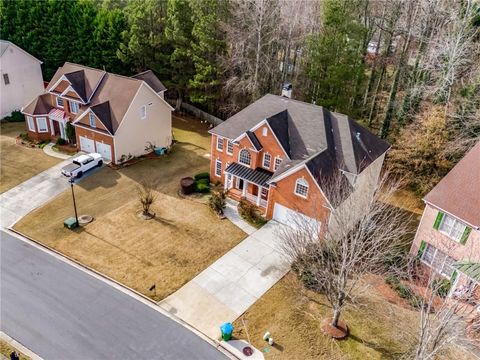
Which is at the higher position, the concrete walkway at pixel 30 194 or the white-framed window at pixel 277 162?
the white-framed window at pixel 277 162

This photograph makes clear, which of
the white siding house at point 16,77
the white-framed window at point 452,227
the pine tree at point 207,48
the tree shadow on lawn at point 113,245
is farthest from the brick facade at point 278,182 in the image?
the white siding house at point 16,77

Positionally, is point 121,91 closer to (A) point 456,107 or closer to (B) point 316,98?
(B) point 316,98

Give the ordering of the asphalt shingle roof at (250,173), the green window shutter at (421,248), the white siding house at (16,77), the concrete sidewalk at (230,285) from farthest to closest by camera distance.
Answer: the white siding house at (16,77), the asphalt shingle roof at (250,173), the green window shutter at (421,248), the concrete sidewalk at (230,285)

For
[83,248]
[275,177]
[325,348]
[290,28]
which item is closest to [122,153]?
[83,248]

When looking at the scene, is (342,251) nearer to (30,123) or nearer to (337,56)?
(337,56)

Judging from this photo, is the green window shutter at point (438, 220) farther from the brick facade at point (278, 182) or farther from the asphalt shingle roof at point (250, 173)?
the asphalt shingle roof at point (250, 173)

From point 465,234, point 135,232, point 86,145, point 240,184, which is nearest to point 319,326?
point 465,234
